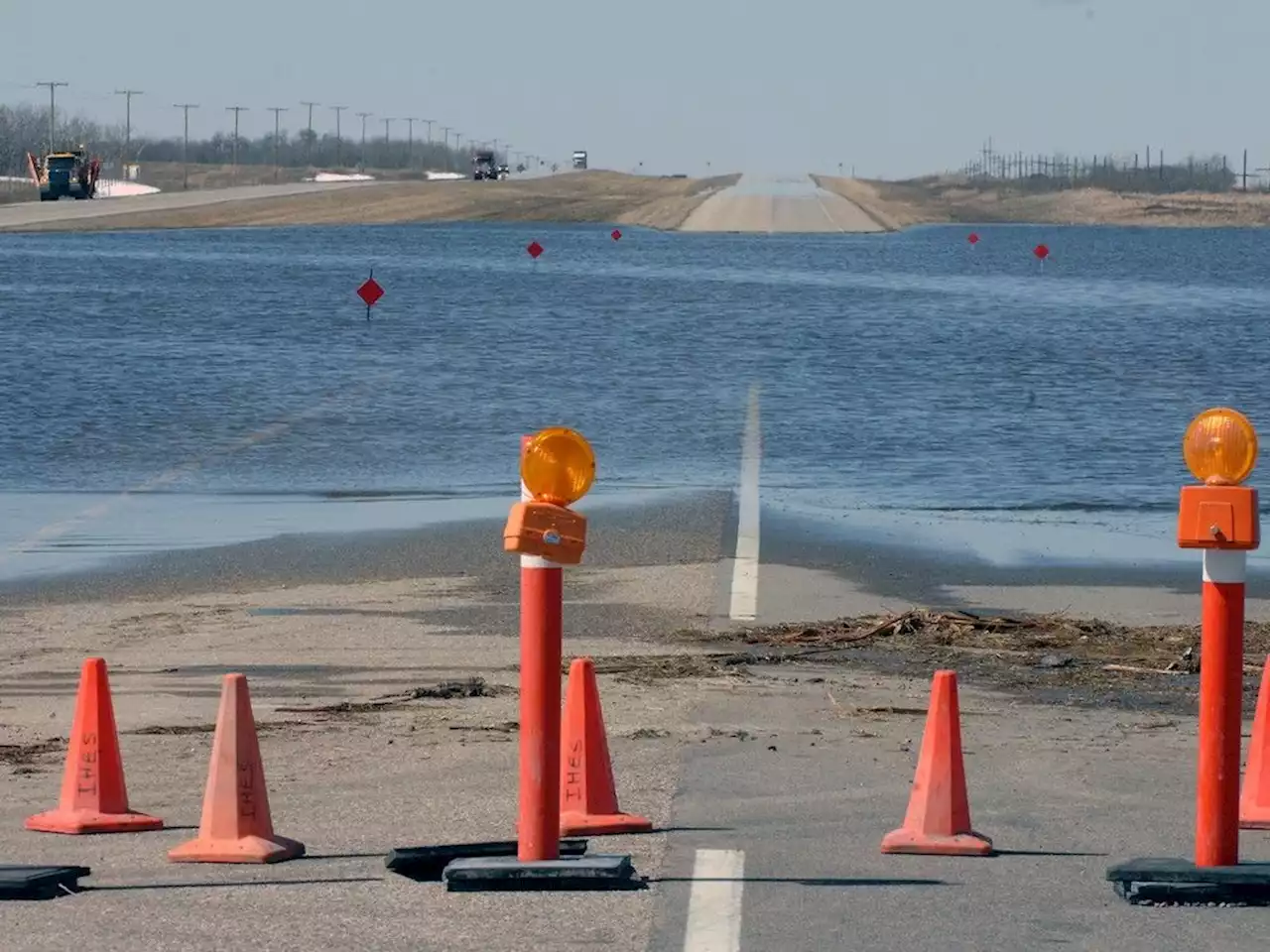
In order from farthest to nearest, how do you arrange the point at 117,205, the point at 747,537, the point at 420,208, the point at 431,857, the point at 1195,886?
1. the point at 420,208
2. the point at 117,205
3. the point at 747,537
4. the point at 431,857
5. the point at 1195,886

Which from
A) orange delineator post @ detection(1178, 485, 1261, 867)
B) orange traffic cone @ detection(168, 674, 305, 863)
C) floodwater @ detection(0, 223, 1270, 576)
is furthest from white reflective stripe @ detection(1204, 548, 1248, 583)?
floodwater @ detection(0, 223, 1270, 576)

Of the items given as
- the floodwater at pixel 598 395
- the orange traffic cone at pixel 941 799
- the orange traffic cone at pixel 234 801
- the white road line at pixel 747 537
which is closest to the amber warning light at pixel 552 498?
the orange traffic cone at pixel 234 801

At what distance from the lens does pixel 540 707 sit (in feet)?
22.3

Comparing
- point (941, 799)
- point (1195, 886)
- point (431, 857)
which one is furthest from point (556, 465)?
point (1195, 886)

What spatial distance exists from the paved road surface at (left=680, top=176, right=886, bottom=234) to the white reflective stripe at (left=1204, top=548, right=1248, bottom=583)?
459 feet

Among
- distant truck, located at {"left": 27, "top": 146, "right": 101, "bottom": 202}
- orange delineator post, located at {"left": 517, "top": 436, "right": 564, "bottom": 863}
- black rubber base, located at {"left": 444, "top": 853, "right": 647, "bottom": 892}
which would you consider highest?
distant truck, located at {"left": 27, "top": 146, "right": 101, "bottom": 202}

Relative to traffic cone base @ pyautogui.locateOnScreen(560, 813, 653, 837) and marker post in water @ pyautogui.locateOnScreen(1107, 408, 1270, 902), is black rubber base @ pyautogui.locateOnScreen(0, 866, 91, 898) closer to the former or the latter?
traffic cone base @ pyautogui.locateOnScreen(560, 813, 653, 837)

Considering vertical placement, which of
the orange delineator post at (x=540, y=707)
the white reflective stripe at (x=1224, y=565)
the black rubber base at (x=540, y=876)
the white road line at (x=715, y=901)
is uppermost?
the white reflective stripe at (x=1224, y=565)

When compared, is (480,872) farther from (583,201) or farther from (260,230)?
(583,201)

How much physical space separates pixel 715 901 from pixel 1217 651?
1.63m

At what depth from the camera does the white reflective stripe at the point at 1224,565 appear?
22.1 feet

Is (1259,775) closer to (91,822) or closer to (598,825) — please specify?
(598,825)

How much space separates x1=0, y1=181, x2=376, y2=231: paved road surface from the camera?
130m

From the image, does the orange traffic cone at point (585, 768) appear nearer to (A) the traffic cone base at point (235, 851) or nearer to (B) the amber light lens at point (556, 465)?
(A) the traffic cone base at point (235, 851)
